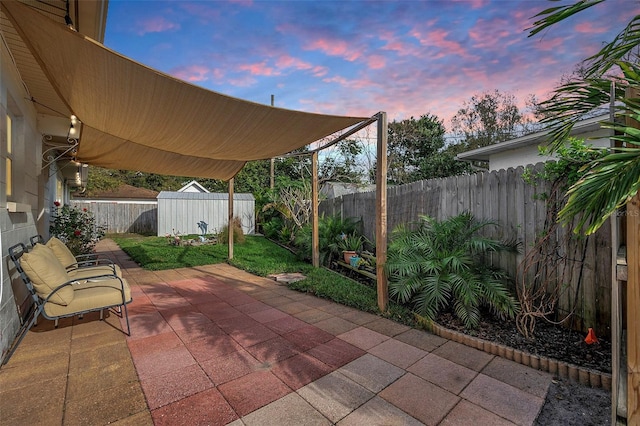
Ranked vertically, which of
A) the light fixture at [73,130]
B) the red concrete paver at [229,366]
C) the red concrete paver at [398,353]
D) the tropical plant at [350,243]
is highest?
the light fixture at [73,130]

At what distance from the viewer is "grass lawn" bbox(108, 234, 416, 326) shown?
13.5 ft

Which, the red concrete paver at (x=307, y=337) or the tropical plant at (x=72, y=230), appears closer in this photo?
the red concrete paver at (x=307, y=337)

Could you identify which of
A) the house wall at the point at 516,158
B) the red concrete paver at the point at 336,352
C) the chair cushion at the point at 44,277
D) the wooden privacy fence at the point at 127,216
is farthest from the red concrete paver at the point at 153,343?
the wooden privacy fence at the point at 127,216

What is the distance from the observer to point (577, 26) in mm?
2840

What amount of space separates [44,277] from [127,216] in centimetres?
1527

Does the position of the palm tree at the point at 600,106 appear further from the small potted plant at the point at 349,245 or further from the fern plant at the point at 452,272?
the small potted plant at the point at 349,245

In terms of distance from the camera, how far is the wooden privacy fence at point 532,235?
284cm

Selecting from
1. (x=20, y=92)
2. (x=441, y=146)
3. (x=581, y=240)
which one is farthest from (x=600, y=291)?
(x=441, y=146)

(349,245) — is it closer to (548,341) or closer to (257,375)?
(548,341)

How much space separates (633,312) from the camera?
1.41 m

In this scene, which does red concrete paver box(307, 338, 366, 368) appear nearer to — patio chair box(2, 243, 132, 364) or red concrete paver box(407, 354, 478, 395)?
red concrete paver box(407, 354, 478, 395)

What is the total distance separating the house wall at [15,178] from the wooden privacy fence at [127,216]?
12028 millimetres

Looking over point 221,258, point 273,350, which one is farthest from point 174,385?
point 221,258

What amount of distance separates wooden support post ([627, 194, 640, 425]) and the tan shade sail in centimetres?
260
